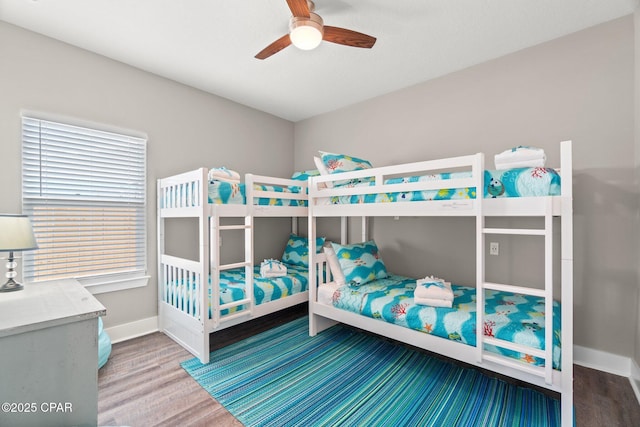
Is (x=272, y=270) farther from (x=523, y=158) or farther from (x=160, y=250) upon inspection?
(x=523, y=158)

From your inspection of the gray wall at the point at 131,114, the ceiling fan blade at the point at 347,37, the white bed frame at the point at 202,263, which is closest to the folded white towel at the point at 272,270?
the white bed frame at the point at 202,263

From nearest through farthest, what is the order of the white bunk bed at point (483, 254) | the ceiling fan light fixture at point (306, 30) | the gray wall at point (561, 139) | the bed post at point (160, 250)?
the white bunk bed at point (483, 254) < the ceiling fan light fixture at point (306, 30) < the gray wall at point (561, 139) < the bed post at point (160, 250)

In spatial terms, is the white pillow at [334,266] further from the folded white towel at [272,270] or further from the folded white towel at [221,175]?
the folded white towel at [221,175]

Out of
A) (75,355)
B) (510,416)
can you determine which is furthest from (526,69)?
(75,355)

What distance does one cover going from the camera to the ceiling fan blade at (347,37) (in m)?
1.88

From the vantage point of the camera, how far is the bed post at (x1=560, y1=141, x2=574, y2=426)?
1.58 metres

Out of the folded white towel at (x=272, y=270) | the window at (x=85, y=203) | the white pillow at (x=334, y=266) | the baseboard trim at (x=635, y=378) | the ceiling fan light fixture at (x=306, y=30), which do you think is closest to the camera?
the ceiling fan light fixture at (x=306, y=30)

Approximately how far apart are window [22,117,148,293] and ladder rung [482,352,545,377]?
3.03 metres

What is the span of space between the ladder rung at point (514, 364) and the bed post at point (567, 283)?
0.11m

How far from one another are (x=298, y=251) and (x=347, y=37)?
259 cm

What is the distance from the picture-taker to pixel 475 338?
1851mm

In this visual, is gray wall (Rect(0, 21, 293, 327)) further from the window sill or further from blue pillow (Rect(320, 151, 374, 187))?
blue pillow (Rect(320, 151, 374, 187))

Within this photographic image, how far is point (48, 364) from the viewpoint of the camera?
3.59 ft

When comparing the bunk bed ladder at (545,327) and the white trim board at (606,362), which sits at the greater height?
the bunk bed ladder at (545,327)
